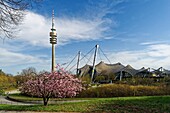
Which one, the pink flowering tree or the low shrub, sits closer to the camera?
the pink flowering tree

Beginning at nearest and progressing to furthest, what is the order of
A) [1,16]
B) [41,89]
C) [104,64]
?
1. [1,16]
2. [41,89]
3. [104,64]

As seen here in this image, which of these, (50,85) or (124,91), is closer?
(50,85)

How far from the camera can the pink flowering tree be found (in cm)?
1728

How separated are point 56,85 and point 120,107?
186 inches

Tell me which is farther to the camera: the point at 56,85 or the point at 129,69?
the point at 129,69

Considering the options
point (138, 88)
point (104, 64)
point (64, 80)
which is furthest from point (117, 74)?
point (64, 80)

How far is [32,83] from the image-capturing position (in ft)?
57.7

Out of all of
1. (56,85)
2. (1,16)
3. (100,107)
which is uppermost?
(1,16)

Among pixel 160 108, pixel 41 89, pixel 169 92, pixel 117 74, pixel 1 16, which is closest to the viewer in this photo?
pixel 1 16

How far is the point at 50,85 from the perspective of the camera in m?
A: 17.3

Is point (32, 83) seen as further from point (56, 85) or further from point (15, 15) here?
point (15, 15)

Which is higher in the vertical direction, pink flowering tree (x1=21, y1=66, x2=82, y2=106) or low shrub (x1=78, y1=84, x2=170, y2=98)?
pink flowering tree (x1=21, y1=66, x2=82, y2=106)

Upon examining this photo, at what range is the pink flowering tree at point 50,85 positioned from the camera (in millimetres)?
17281

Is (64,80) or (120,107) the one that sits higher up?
(64,80)
